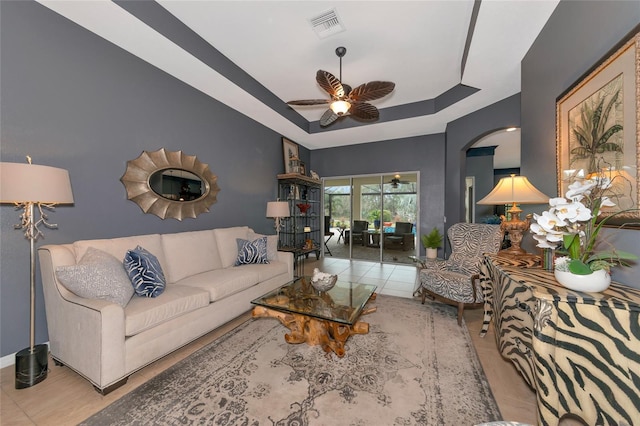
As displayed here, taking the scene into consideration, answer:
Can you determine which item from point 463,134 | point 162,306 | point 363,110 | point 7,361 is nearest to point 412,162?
point 463,134

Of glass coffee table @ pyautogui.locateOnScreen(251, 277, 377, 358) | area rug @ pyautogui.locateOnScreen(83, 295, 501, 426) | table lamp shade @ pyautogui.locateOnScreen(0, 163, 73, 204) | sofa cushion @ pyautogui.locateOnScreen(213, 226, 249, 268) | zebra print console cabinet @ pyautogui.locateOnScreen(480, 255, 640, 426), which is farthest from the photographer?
sofa cushion @ pyautogui.locateOnScreen(213, 226, 249, 268)

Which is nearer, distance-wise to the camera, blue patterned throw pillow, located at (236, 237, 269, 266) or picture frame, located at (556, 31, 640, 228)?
picture frame, located at (556, 31, 640, 228)


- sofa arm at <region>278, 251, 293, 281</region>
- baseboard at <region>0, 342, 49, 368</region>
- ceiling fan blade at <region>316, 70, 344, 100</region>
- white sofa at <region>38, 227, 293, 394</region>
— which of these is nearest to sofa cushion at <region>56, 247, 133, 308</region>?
white sofa at <region>38, 227, 293, 394</region>

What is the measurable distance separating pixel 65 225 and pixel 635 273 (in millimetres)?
4080

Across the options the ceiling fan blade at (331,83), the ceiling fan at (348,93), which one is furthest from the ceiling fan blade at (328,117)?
the ceiling fan blade at (331,83)

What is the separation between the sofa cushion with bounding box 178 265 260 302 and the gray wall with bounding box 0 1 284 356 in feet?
2.89

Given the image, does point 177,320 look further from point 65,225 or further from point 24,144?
point 24,144

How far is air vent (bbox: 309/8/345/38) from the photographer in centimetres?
233

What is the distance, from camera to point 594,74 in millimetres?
1418

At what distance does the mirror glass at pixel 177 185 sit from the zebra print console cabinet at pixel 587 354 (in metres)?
3.55

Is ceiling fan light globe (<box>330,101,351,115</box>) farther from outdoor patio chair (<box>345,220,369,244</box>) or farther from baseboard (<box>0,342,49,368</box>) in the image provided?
baseboard (<box>0,342,49,368</box>)

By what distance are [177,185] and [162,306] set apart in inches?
66.7

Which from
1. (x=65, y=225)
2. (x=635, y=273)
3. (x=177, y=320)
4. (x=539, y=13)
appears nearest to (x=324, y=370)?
(x=177, y=320)

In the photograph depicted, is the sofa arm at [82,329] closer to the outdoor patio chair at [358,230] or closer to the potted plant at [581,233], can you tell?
the potted plant at [581,233]
